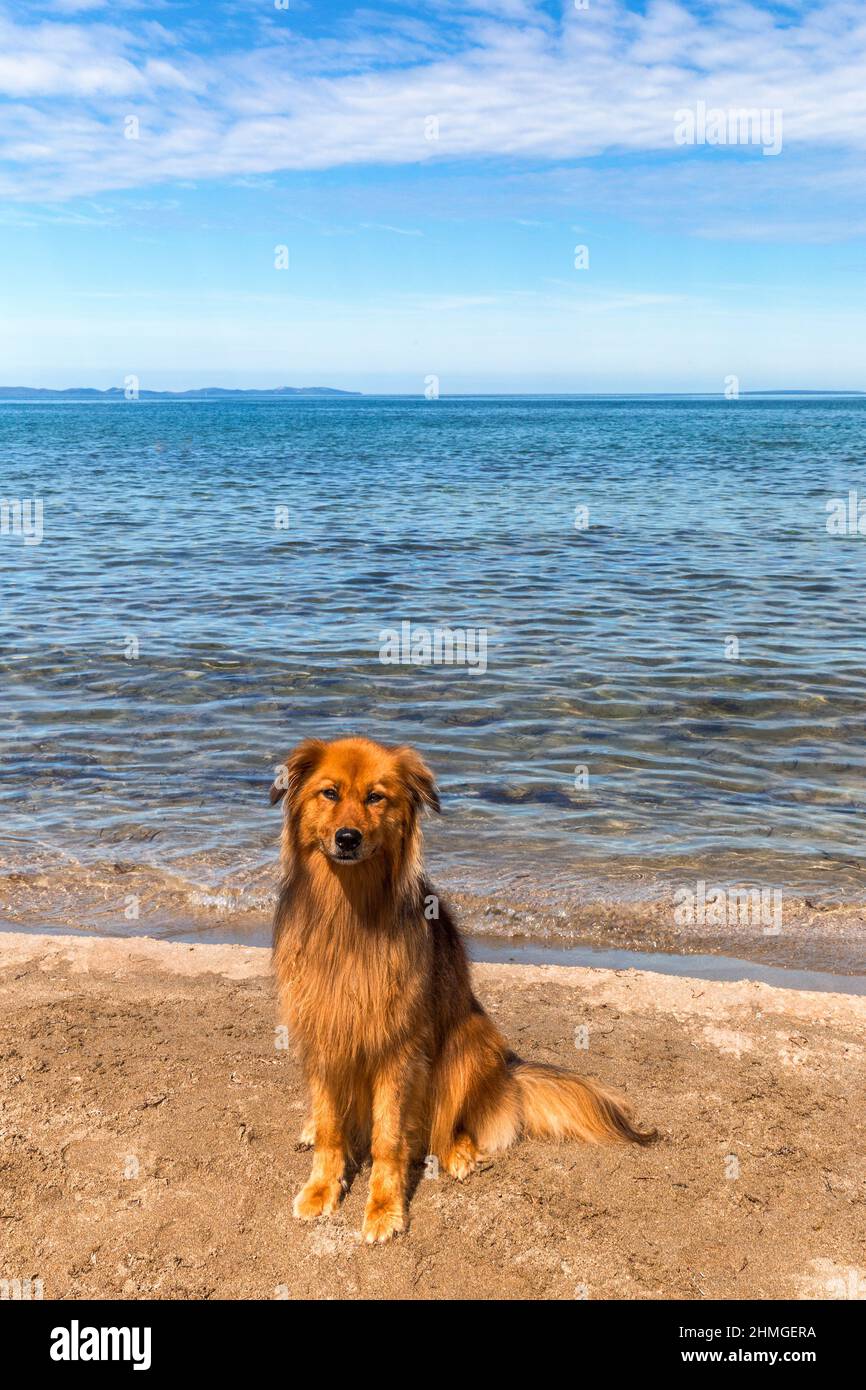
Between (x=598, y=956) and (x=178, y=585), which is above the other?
(x=178, y=585)

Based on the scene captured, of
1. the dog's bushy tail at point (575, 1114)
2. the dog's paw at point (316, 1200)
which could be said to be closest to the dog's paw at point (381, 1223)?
the dog's paw at point (316, 1200)

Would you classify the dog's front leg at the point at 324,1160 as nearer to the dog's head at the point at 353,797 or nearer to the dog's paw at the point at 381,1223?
the dog's paw at the point at 381,1223

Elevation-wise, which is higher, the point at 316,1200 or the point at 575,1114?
the point at 575,1114

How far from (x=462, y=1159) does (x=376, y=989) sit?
837 mm

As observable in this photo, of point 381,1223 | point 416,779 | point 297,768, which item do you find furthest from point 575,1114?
point 297,768

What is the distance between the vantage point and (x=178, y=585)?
18266 millimetres

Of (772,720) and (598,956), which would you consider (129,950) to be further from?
(772,720)

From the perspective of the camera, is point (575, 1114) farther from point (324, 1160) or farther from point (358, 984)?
point (358, 984)

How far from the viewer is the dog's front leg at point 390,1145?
4.06 metres

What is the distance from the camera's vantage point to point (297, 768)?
4012 mm

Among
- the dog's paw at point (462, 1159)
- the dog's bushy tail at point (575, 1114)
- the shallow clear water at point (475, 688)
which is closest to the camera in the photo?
the dog's paw at point (462, 1159)

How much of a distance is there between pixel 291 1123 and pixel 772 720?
750cm

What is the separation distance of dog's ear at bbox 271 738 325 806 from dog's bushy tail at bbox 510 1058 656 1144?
5.23ft
